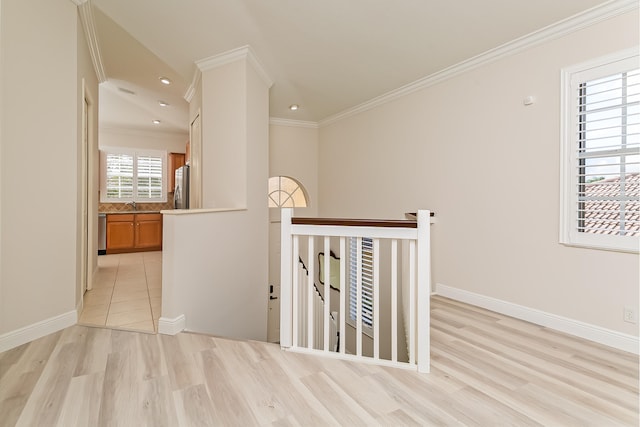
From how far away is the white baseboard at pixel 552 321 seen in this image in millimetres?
2205

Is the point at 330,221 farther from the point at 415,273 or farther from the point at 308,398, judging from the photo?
the point at 308,398

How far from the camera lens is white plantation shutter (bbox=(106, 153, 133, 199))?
6.61m

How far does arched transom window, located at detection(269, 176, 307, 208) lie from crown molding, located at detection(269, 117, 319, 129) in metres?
0.98

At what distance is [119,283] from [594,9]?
536 centimetres

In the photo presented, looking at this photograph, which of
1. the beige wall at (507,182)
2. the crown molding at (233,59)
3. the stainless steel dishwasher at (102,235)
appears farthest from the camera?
the stainless steel dishwasher at (102,235)

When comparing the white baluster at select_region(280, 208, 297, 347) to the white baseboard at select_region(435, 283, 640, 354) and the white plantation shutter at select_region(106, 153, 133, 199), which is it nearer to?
the white baseboard at select_region(435, 283, 640, 354)

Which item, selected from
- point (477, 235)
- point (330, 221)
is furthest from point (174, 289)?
point (477, 235)

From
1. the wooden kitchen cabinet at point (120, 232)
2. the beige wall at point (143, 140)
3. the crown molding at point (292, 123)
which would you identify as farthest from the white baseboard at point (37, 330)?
the beige wall at point (143, 140)

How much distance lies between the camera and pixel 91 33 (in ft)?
10.0

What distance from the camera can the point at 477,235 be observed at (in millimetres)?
3133

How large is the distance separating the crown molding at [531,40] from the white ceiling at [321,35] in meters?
0.05

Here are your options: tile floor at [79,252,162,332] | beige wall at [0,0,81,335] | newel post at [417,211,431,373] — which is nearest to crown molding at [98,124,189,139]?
tile floor at [79,252,162,332]

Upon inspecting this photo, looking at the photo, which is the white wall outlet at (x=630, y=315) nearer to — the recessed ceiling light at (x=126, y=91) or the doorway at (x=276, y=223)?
the doorway at (x=276, y=223)

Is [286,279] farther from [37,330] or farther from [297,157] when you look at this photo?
[297,157]
